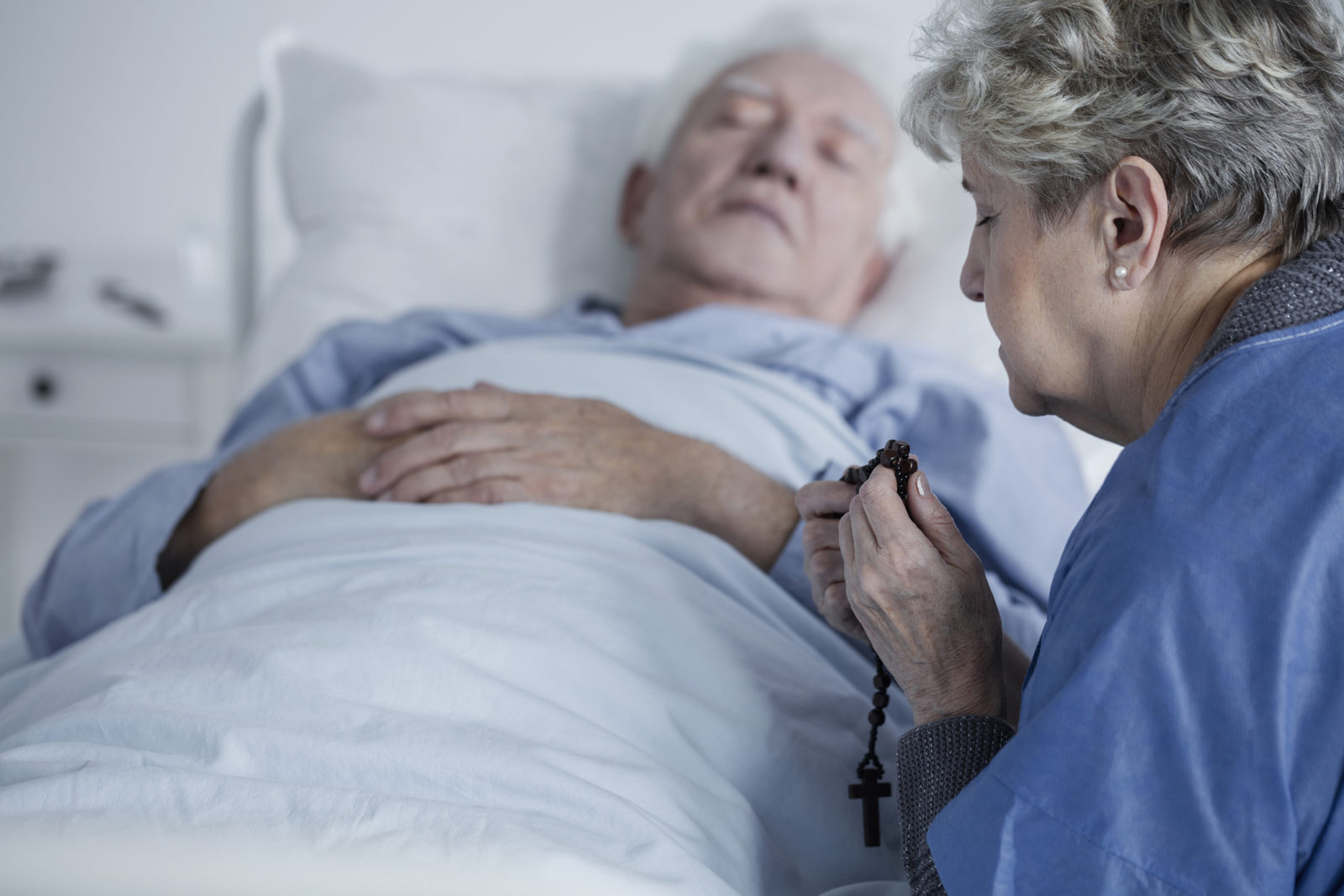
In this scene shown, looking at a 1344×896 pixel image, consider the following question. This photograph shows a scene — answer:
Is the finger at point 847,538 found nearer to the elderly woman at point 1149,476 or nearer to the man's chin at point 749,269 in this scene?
the elderly woman at point 1149,476

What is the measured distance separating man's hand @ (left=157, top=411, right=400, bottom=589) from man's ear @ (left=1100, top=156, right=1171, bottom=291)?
0.74m

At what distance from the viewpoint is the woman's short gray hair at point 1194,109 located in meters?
0.64

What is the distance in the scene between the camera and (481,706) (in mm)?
816

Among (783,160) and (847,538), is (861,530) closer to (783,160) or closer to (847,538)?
(847,538)

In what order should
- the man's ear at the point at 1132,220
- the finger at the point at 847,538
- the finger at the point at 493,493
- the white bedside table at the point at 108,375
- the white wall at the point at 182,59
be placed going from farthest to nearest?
the white wall at the point at 182,59 < the white bedside table at the point at 108,375 < the finger at the point at 493,493 < the finger at the point at 847,538 < the man's ear at the point at 1132,220

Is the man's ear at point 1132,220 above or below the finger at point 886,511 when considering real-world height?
above

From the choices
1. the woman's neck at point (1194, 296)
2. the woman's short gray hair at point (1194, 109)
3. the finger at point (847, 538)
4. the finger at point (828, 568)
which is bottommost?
the finger at point (828, 568)

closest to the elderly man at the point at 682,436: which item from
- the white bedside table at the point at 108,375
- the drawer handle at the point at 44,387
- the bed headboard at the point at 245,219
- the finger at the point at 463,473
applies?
the finger at the point at 463,473

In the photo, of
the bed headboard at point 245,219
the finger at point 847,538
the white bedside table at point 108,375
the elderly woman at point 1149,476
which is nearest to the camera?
the elderly woman at point 1149,476

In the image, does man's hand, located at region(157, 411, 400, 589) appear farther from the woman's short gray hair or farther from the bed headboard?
the bed headboard

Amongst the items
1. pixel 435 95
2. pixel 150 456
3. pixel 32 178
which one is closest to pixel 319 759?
pixel 435 95

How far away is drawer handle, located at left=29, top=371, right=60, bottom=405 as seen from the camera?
2.08 meters

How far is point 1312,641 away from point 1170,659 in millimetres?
64

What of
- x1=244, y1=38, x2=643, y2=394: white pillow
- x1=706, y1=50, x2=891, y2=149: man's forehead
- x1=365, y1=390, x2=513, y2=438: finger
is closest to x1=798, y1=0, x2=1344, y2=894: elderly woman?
x1=365, y1=390, x2=513, y2=438: finger
